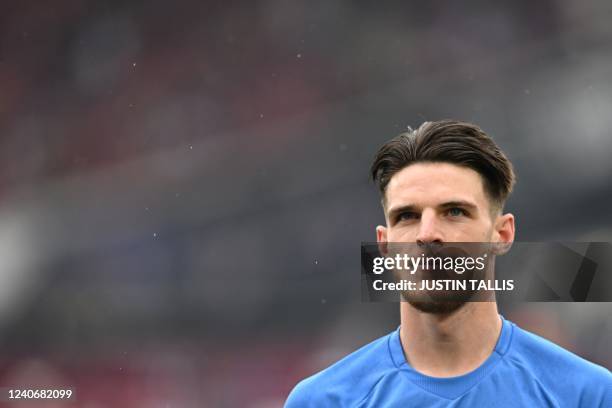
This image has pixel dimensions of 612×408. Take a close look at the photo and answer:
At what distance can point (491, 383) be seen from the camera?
3.66m

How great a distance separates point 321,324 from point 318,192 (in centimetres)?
203

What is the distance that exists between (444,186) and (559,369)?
0.99 metres

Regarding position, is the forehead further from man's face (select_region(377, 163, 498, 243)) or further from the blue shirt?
the blue shirt

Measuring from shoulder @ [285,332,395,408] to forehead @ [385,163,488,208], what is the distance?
816 millimetres

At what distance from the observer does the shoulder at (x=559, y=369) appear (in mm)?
3580

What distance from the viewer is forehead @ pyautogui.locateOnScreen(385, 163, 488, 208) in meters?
3.52

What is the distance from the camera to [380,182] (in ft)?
12.7

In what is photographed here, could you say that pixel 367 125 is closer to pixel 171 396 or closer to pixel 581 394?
pixel 171 396

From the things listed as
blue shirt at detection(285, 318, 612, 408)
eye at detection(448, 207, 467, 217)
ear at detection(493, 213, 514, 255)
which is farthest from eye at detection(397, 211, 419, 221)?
blue shirt at detection(285, 318, 612, 408)

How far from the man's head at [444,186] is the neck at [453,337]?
345 millimetres

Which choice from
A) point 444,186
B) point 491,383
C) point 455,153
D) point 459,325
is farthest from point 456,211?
point 491,383

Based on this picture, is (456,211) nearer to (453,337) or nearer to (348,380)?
(453,337)

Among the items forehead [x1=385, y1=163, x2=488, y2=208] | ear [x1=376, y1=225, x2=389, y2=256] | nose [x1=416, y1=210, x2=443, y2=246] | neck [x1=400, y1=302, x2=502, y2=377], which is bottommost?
neck [x1=400, y1=302, x2=502, y2=377]

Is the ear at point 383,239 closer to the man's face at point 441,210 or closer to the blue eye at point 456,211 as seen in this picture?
the man's face at point 441,210
